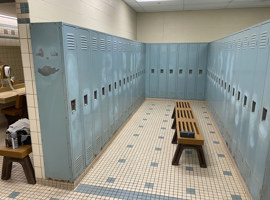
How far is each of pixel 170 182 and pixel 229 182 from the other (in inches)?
31.5

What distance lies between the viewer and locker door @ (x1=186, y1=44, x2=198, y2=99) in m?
6.75

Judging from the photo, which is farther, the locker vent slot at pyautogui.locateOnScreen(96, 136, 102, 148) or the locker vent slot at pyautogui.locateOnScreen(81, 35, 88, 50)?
the locker vent slot at pyautogui.locateOnScreen(96, 136, 102, 148)

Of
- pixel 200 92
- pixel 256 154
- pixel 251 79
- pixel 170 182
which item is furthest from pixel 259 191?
pixel 200 92

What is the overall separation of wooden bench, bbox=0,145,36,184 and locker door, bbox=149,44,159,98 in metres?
5.20

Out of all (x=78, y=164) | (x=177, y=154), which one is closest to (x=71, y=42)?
(x=78, y=164)

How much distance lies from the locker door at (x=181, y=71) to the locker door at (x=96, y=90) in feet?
14.4

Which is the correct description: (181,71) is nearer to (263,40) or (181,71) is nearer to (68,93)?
(263,40)

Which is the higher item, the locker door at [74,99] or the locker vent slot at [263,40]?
the locker vent slot at [263,40]

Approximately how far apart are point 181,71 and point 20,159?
5.63 m

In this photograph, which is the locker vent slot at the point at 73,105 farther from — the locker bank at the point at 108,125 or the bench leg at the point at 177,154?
the bench leg at the point at 177,154

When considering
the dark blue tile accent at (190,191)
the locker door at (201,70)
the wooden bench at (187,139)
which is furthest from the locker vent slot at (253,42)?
the locker door at (201,70)

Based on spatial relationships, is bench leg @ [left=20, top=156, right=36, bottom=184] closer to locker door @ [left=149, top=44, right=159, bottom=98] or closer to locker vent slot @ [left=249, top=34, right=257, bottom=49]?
locker vent slot @ [left=249, top=34, right=257, bottom=49]

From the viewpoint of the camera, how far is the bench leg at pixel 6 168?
2680 millimetres

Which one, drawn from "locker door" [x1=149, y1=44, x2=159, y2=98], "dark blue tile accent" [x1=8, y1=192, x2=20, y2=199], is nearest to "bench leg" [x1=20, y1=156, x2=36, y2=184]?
"dark blue tile accent" [x1=8, y1=192, x2=20, y2=199]
